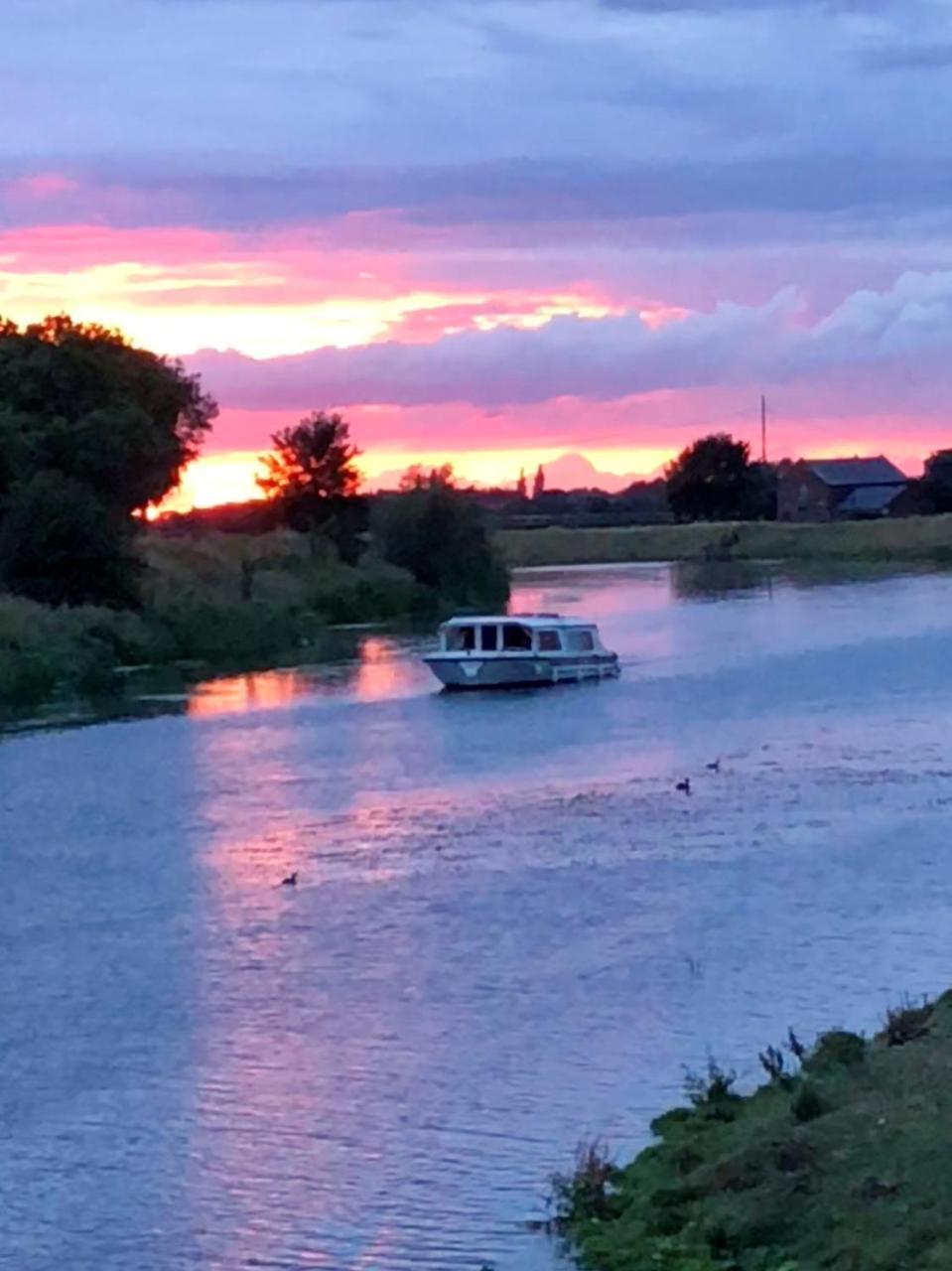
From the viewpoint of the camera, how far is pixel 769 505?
13475 centimetres

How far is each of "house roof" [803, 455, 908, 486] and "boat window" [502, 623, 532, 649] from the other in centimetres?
8907

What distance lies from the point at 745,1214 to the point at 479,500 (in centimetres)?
7334

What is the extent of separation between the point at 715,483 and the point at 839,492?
9364 millimetres

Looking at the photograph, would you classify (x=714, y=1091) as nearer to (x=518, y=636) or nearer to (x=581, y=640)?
(x=518, y=636)

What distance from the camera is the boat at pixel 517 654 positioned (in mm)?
49500

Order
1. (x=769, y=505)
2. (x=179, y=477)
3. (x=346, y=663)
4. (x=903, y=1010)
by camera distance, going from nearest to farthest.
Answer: (x=903, y=1010), (x=346, y=663), (x=179, y=477), (x=769, y=505)

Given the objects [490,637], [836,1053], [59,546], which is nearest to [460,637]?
[490,637]

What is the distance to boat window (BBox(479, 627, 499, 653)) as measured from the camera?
50.4m

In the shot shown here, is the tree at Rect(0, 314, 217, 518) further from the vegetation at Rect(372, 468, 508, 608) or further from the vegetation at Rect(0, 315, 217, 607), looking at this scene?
the vegetation at Rect(372, 468, 508, 608)

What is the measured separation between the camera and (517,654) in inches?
1987

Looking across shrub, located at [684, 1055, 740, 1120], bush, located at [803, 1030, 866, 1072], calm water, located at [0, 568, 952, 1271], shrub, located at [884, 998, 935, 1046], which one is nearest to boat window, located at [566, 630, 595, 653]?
calm water, located at [0, 568, 952, 1271]

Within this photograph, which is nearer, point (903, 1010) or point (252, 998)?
point (903, 1010)

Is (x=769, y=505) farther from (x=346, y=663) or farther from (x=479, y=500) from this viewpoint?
(x=346, y=663)

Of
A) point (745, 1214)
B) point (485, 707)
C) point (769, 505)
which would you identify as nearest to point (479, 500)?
point (485, 707)
